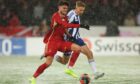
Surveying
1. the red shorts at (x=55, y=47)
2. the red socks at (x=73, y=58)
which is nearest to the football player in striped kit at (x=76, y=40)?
the red socks at (x=73, y=58)

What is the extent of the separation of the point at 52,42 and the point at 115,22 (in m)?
11.6

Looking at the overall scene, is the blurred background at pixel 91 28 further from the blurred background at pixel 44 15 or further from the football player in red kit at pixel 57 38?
the football player in red kit at pixel 57 38

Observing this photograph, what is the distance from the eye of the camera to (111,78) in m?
12.9

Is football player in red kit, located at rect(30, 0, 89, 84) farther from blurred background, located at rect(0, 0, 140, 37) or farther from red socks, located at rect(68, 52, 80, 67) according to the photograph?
blurred background, located at rect(0, 0, 140, 37)

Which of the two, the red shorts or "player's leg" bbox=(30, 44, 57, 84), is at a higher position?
the red shorts

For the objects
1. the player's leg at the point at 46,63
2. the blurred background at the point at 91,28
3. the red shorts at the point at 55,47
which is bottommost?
the blurred background at the point at 91,28

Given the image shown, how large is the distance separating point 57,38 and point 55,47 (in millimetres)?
200

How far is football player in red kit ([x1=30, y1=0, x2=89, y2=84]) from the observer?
1128 centimetres

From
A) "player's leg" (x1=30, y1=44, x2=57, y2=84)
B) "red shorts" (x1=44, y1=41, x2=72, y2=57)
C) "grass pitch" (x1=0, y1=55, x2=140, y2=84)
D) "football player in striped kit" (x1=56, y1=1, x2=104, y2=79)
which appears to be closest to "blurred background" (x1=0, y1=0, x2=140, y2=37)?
"grass pitch" (x1=0, y1=55, x2=140, y2=84)

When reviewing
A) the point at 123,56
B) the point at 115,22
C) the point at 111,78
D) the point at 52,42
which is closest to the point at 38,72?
the point at 52,42

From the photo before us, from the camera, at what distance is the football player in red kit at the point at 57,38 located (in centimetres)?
1128

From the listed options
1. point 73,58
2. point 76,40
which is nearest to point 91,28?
point 73,58

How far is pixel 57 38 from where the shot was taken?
1153cm

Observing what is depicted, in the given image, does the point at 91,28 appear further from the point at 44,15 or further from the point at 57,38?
the point at 57,38
